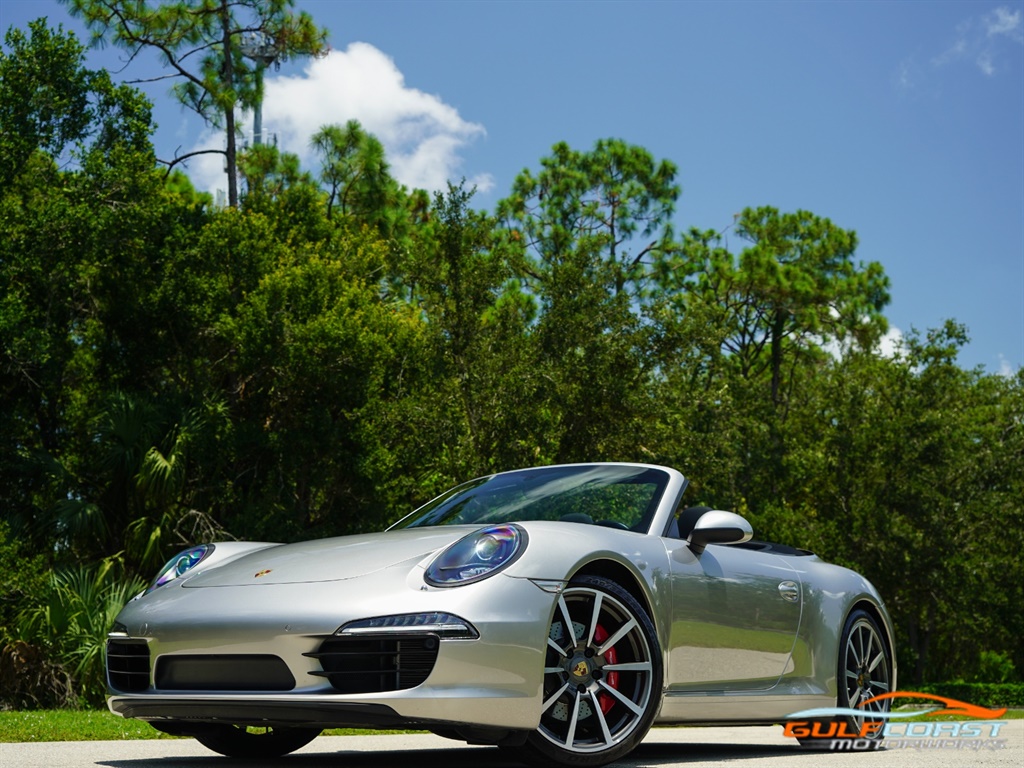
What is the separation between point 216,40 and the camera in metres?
26.2

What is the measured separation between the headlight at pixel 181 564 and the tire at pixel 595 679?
1.99 meters

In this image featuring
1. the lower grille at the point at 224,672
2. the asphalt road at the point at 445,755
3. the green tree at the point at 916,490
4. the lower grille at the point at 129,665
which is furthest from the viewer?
the green tree at the point at 916,490

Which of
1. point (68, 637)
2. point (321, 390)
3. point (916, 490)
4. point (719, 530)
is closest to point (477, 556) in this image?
point (719, 530)

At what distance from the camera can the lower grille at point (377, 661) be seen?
4355 millimetres

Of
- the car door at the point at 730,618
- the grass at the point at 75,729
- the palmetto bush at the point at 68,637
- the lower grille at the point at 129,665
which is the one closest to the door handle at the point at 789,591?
the car door at the point at 730,618

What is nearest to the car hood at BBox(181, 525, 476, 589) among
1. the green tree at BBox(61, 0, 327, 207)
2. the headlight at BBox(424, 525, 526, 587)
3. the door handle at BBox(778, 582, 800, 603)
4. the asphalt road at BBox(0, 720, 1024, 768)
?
the headlight at BBox(424, 525, 526, 587)

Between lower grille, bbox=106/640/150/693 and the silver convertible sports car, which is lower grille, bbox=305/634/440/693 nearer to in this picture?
the silver convertible sports car

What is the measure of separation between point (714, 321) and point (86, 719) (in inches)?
585

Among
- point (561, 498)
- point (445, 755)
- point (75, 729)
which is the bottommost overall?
point (75, 729)

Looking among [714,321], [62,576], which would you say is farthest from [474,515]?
[714,321]

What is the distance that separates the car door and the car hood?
1082mm

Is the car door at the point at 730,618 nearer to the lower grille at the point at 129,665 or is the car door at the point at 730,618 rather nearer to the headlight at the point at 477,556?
the headlight at the point at 477,556

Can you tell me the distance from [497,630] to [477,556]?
1.21 ft

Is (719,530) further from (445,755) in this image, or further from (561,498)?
(445,755)
